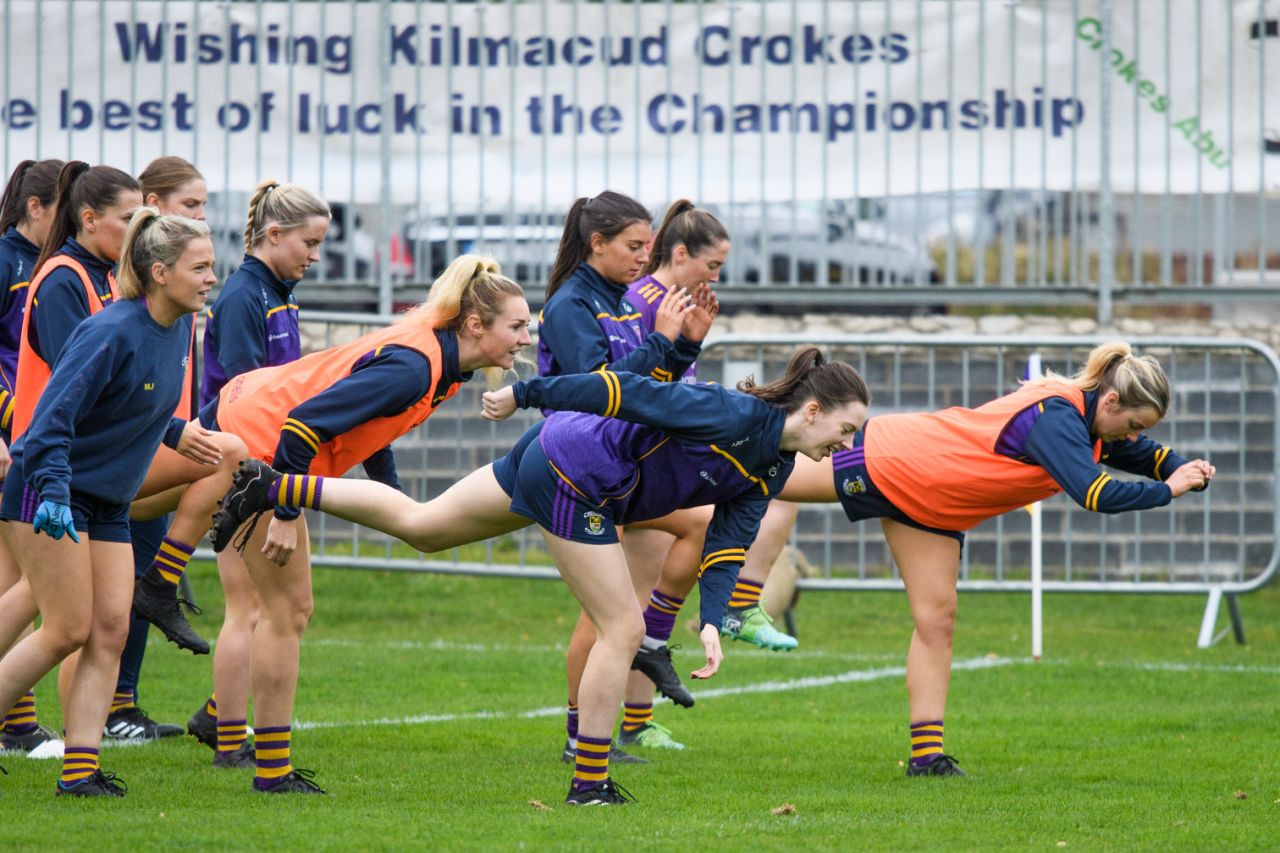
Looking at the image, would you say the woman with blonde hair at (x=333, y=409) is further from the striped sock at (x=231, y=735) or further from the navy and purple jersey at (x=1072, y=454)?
the navy and purple jersey at (x=1072, y=454)

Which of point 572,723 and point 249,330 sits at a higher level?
point 249,330

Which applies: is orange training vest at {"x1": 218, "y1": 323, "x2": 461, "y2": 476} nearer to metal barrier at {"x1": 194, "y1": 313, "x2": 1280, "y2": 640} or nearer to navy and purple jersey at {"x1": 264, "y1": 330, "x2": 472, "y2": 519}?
navy and purple jersey at {"x1": 264, "y1": 330, "x2": 472, "y2": 519}

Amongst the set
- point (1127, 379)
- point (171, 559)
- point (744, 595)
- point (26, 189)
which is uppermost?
point (26, 189)

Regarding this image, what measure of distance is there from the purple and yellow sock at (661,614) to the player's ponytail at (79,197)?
2.50 metres

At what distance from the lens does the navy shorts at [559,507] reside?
5852mm

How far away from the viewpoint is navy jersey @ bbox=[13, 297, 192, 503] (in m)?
5.43

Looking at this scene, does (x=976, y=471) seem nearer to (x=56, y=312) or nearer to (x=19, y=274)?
(x=56, y=312)

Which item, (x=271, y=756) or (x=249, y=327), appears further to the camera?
(x=249, y=327)

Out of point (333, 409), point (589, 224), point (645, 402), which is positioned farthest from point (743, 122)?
point (645, 402)

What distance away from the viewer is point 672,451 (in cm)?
591

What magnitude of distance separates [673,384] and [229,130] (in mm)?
8331

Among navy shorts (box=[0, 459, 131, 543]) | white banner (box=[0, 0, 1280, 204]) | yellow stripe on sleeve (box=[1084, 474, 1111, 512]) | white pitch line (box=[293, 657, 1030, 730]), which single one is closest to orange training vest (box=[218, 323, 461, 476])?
navy shorts (box=[0, 459, 131, 543])

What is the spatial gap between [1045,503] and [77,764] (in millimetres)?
7108

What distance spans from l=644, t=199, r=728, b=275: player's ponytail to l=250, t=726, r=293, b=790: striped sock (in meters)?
A: 2.45
